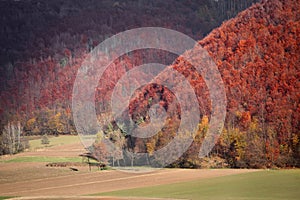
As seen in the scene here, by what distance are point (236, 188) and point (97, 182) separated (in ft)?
56.3

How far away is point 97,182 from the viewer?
6306cm

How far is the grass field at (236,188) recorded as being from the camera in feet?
151

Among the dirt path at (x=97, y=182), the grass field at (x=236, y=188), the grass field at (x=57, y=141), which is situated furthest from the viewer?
the grass field at (x=57, y=141)

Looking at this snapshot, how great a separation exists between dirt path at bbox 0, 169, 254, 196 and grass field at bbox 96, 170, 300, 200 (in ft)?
11.0

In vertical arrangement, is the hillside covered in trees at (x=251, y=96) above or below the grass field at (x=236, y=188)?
above

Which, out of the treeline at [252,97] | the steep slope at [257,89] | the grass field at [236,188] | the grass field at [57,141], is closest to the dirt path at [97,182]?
the grass field at [236,188]

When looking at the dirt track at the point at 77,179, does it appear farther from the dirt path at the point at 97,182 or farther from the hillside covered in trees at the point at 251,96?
the hillside covered in trees at the point at 251,96

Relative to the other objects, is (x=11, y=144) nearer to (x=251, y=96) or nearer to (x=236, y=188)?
(x=251, y=96)

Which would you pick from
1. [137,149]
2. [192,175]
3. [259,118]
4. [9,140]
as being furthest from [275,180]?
[9,140]

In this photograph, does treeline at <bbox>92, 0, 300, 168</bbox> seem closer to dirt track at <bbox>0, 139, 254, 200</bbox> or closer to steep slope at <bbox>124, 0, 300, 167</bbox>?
steep slope at <bbox>124, 0, 300, 167</bbox>

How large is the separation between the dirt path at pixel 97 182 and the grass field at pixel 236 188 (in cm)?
336

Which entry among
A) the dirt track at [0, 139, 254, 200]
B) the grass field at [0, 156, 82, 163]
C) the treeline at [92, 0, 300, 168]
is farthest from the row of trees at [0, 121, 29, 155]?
the dirt track at [0, 139, 254, 200]

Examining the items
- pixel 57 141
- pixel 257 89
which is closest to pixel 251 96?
pixel 257 89

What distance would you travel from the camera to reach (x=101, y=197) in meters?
50.7
